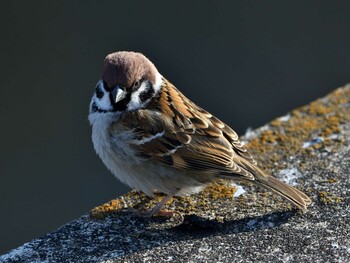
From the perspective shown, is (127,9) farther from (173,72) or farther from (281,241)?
(281,241)

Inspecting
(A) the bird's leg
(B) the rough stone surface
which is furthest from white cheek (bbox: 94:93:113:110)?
(A) the bird's leg

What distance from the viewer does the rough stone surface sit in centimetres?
296

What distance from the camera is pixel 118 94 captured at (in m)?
3.63

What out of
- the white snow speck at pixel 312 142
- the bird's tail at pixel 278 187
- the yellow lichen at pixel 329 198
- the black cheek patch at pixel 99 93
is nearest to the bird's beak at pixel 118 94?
the black cheek patch at pixel 99 93

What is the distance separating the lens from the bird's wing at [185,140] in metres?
3.53

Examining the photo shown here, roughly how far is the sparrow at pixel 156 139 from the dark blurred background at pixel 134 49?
2.17 meters

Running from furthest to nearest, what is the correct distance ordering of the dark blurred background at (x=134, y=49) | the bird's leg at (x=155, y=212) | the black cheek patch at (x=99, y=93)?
the dark blurred background at (x=134, y=49) < the black cheek patch at (x=99, y=93) < the bird's leg at (x=155, y=212)

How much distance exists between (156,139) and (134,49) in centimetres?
265

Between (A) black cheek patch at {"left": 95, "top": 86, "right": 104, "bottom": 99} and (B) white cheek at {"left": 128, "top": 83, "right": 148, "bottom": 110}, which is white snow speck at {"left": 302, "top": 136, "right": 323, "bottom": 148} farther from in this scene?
(A) black cheek patch at {"left": 95, "top": 86, "right": 104, "bottom": 99}

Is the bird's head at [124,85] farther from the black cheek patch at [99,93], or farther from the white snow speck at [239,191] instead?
the white snow speck at [239,191]

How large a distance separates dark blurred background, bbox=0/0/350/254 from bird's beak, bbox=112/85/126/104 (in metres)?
2.21

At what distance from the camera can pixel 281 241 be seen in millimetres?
3012

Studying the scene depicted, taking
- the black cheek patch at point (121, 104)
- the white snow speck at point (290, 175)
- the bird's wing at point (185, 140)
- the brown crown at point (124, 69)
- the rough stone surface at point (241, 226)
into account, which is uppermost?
the brown crown at point (124, 69)

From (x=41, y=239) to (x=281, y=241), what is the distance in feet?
3.10
